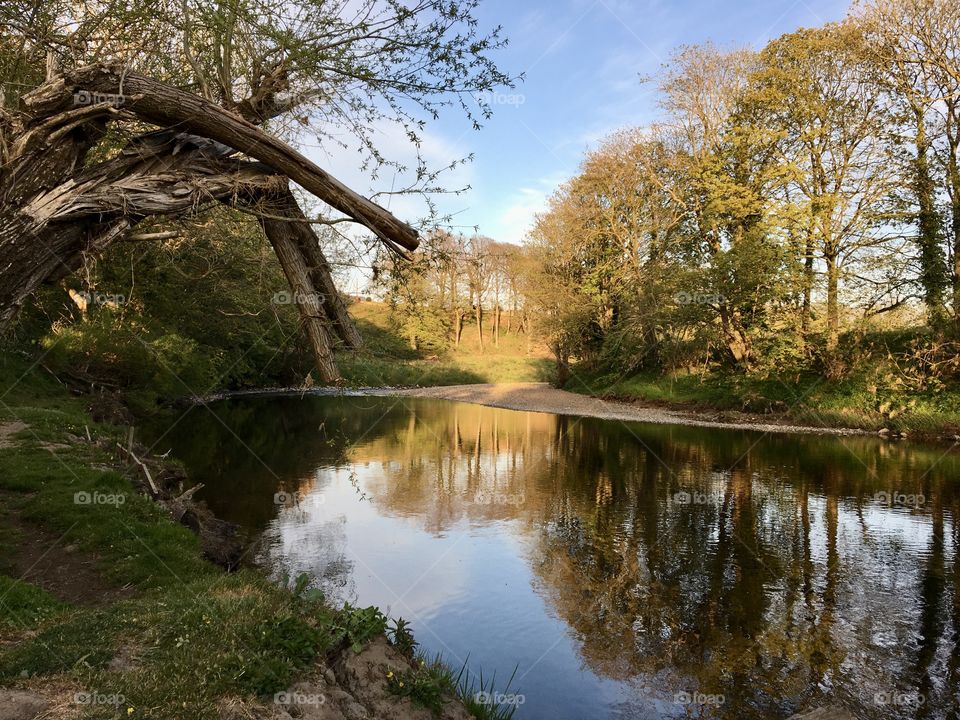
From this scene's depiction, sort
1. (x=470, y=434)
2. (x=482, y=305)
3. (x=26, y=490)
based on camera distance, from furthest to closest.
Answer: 1. (x=482, y=305)
2. (x=470, y=434)
3. (x=26, y=490)

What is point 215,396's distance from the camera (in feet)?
118

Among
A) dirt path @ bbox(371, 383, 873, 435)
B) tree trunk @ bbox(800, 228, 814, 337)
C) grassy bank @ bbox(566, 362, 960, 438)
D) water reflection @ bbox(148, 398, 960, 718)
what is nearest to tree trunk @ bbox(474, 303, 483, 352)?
dirt path @ bbox(371, 383, 873, 435)

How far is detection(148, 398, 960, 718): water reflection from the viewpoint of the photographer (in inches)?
265

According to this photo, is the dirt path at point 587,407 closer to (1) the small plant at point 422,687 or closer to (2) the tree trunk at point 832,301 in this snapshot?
(2) the tree trunk at point 832,301

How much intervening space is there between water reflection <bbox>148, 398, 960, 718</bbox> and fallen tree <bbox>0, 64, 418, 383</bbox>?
110 inches

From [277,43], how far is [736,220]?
27718 millimetres

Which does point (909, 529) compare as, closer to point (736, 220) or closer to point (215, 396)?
point (736, 220)

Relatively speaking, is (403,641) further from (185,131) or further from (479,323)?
(479,323)

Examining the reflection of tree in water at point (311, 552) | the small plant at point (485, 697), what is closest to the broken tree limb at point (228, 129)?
the small plant at point (485, 697)

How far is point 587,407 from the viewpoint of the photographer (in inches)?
1355

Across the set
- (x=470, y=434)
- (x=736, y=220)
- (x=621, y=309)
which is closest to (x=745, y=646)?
(x=470, y=434)

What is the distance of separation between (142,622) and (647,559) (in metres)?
7.56

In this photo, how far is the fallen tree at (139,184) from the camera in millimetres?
4492

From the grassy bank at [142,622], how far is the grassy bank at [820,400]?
74.1 feet
